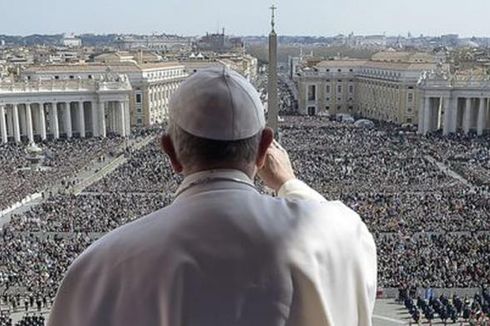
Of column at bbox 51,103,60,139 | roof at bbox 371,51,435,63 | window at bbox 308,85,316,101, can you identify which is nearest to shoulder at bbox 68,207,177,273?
column at bbox 51,103,60,139

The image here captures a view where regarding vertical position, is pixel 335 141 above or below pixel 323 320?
below

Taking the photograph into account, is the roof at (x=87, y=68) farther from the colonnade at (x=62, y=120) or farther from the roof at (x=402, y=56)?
the roof at (x=402, y=56)

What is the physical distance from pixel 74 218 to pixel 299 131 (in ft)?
115

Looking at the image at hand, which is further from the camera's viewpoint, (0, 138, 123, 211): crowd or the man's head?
(0, 138, 123, 211): crowd

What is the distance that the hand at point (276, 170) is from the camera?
8.31ft

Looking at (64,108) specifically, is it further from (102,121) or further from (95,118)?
(102,121)

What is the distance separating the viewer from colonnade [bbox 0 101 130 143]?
63938 millimetres

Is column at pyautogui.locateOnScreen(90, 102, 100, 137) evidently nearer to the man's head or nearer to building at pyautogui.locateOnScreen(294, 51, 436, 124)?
building at pyautogui.locateOnScreen(294, 51, 436, 124)

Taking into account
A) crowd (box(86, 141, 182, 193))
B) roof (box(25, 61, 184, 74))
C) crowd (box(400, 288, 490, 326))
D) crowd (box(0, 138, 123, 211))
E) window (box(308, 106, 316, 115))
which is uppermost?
roof (box(25, 61, 184, 74))

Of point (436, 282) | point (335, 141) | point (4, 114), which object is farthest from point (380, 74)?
point (436, 282)

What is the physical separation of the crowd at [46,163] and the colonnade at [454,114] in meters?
28.5

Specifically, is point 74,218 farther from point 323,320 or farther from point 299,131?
point 299,131

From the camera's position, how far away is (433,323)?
1975cm

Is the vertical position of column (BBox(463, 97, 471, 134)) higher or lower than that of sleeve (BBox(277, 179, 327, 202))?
lower
